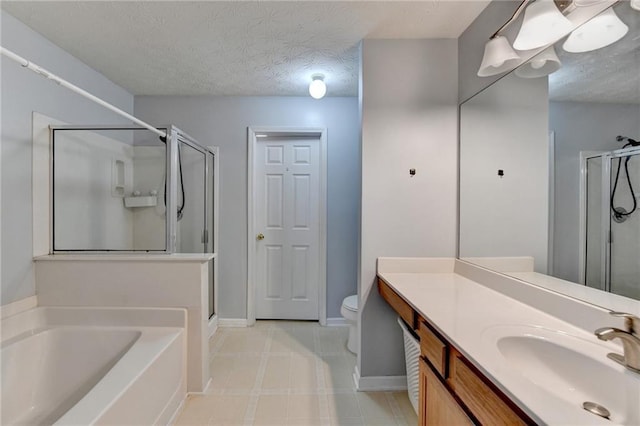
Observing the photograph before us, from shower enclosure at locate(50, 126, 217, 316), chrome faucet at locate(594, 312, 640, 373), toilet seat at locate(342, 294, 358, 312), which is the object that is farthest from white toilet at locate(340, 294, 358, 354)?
chrome faucet at locate(594, 312, 640, 373)

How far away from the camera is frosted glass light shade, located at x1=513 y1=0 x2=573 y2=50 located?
3.57ft

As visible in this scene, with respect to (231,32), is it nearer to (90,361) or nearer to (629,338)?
(90,361)

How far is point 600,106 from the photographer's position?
0.97 metres

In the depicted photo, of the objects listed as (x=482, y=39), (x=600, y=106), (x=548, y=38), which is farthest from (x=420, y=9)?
(x=600, y=106)

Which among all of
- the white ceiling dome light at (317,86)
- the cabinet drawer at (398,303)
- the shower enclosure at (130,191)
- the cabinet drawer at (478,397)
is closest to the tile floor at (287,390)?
the cabinet drawer at (398,303)

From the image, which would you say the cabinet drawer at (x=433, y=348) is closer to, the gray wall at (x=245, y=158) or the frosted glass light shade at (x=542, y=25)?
the frosted glass light shade at (x=542, y=25)

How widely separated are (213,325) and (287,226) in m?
1.17

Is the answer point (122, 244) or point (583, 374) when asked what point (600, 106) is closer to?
point (583, 374)

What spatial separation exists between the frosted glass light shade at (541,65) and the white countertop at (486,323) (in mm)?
1015

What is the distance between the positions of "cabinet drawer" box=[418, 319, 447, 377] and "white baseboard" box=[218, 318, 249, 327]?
2039mm

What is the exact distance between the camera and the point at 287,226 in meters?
2.91

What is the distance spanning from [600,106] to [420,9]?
42.4 inches

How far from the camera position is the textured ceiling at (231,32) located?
157 centimetres

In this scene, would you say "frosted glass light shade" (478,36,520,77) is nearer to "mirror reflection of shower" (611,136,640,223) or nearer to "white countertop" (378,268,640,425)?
"mirror reflection of shower" (611,136,640,223)
